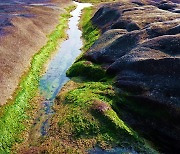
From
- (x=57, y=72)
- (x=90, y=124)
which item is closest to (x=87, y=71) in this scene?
(x=57, y=72)

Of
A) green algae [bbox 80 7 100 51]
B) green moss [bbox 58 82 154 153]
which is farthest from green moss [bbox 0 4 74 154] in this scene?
green algae [bbox 80 7 100 51]

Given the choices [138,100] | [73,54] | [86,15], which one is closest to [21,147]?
[138,100]

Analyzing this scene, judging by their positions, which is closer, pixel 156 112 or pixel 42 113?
pixel 156 112

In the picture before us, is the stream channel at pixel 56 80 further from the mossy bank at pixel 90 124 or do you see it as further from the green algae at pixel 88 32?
the green algae at pixel 88 32

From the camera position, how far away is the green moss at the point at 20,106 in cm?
3409

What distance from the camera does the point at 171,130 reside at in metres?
34.1

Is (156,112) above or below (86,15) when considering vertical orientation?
above

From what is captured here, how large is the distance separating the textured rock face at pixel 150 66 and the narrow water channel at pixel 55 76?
6.07m

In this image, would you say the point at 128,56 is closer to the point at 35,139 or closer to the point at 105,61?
the point at 105,61

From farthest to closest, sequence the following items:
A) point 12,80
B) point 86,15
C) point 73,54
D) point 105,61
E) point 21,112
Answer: point 86,15
point 73,54
point 105,61
point 12,80
point 21,112

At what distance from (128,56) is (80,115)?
15670 mm

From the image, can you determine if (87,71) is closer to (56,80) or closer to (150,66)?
(56,80)

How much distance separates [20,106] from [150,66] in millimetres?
19104

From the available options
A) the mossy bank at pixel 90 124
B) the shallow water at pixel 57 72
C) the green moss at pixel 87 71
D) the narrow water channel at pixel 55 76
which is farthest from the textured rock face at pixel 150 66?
the narrow water channel at pixel 55 76
